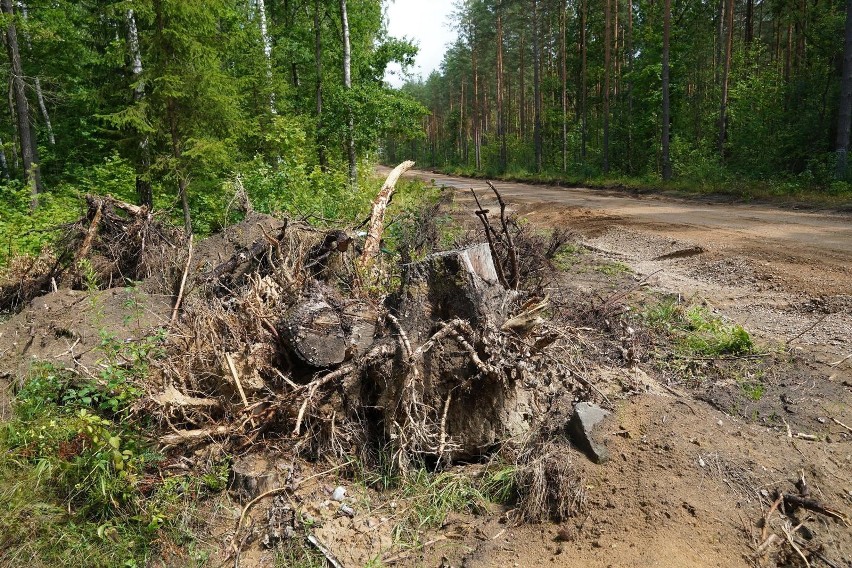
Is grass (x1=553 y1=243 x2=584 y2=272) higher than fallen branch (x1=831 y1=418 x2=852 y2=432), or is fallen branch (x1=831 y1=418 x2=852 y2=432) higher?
grass (x1=553 y1=243 x2=584 y2=272)

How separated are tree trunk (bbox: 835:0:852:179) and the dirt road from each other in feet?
11.3

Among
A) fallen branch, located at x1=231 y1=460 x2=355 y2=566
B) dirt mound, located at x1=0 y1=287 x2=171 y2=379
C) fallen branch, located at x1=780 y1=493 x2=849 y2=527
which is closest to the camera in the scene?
fallen branch, located at x1=780 y1=493 x2=849 y2=527

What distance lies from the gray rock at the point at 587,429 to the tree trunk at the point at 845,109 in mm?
15560

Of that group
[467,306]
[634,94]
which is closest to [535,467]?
[467,306]

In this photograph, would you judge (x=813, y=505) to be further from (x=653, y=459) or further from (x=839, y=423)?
(x=839, y=423)

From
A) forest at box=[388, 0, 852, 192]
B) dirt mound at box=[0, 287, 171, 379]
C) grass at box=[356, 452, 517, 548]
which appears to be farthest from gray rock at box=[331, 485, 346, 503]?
forest at box=[388, 0, 852, 192]

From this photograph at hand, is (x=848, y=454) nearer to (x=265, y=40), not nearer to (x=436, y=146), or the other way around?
(x=265, y=40)

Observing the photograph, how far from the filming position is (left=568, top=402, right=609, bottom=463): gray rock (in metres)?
3.34

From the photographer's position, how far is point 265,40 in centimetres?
1786

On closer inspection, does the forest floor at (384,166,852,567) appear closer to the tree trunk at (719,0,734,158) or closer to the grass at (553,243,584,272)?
the grass at (553,243,584,272)

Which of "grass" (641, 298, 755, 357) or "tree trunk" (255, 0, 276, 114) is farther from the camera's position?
"tree trunk" (255, 0, 276, 114)

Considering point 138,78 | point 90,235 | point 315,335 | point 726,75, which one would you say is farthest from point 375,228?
point 726,75

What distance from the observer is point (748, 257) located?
27.6 ft

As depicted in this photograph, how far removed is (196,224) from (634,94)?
23.1 m
